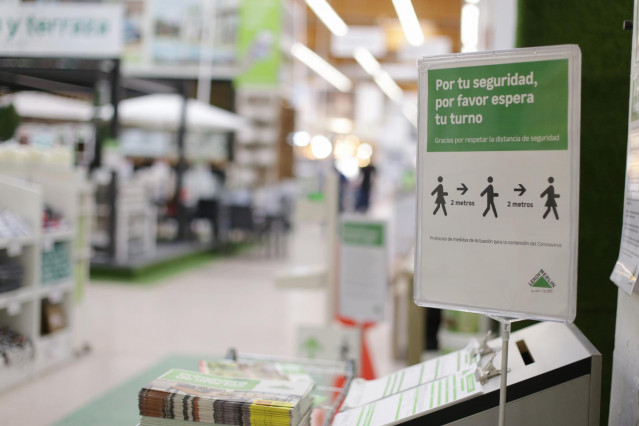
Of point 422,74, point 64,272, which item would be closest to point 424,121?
point 422,74

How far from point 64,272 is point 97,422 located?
2275 millimetres

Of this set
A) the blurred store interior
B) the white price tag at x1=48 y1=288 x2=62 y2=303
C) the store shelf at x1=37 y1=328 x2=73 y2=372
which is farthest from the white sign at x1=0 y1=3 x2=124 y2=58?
the store shelf at x1=37 y1=328 x2=73 y2=372

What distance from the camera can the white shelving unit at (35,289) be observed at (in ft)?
13.5

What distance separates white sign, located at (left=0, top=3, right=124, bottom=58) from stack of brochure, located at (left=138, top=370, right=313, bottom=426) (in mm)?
3366

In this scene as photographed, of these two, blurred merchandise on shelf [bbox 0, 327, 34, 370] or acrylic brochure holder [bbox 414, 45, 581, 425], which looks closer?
acrylic brochure holder [bbox 414, 45, 581, 425]

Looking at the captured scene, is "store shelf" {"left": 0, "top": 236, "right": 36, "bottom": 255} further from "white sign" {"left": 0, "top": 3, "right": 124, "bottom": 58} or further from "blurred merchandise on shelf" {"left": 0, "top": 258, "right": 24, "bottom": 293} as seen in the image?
"white sign" {"left": 0, "top": 3, "right": 124, "bottom": 58}

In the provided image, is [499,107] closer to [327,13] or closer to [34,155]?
[34,155]

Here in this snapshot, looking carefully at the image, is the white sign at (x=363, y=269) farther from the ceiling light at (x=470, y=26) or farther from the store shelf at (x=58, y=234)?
the ceiling light at (x=470, y=26)

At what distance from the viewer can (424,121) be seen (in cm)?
152

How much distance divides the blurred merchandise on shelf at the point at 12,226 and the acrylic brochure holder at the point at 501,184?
3.36m

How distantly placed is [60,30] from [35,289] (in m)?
2.19

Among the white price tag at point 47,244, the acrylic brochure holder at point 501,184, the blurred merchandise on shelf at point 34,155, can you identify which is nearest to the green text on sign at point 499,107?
the acrylic brochure holder at point 501,184

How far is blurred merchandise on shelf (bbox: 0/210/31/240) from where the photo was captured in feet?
13.2

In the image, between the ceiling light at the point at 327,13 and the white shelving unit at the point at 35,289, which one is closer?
the white shelving unit at the point at 35,289
